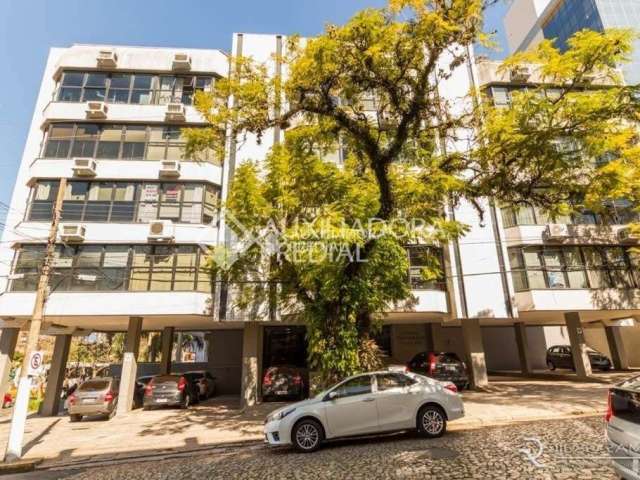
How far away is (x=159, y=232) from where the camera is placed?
1532cm

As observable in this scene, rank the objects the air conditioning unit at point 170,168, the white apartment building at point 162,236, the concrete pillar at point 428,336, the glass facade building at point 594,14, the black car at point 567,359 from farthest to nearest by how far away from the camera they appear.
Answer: the glass facade building at point 594,14
the black car at point 567,359
the concrete pillar at point 428,336
the air conditioning unit at point 170,168
the white apartment building at point 162,236

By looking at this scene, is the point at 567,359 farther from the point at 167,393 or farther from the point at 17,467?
the point at 17,467

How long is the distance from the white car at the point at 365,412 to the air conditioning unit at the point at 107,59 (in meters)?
18.4

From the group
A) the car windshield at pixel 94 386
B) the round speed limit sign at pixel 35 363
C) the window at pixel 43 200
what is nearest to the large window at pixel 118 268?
the window at pixel 43 200

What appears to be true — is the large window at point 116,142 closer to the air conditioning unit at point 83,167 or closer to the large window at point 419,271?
the air conditioning unit at point 83,167

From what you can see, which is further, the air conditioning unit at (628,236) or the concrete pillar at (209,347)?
the concrete pillar at (209,347)

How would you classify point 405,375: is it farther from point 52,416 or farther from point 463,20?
point 52,416

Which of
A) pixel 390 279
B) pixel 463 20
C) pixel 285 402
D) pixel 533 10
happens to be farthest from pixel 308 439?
pixel 533 10

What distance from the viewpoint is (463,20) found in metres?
8.84

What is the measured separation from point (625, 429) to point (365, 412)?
4742mm

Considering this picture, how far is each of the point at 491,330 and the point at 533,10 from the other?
175 feet

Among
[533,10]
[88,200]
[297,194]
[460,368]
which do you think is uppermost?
[533,10]

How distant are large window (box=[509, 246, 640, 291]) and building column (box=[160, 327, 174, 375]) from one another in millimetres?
17720

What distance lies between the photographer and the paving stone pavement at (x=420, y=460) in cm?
559
